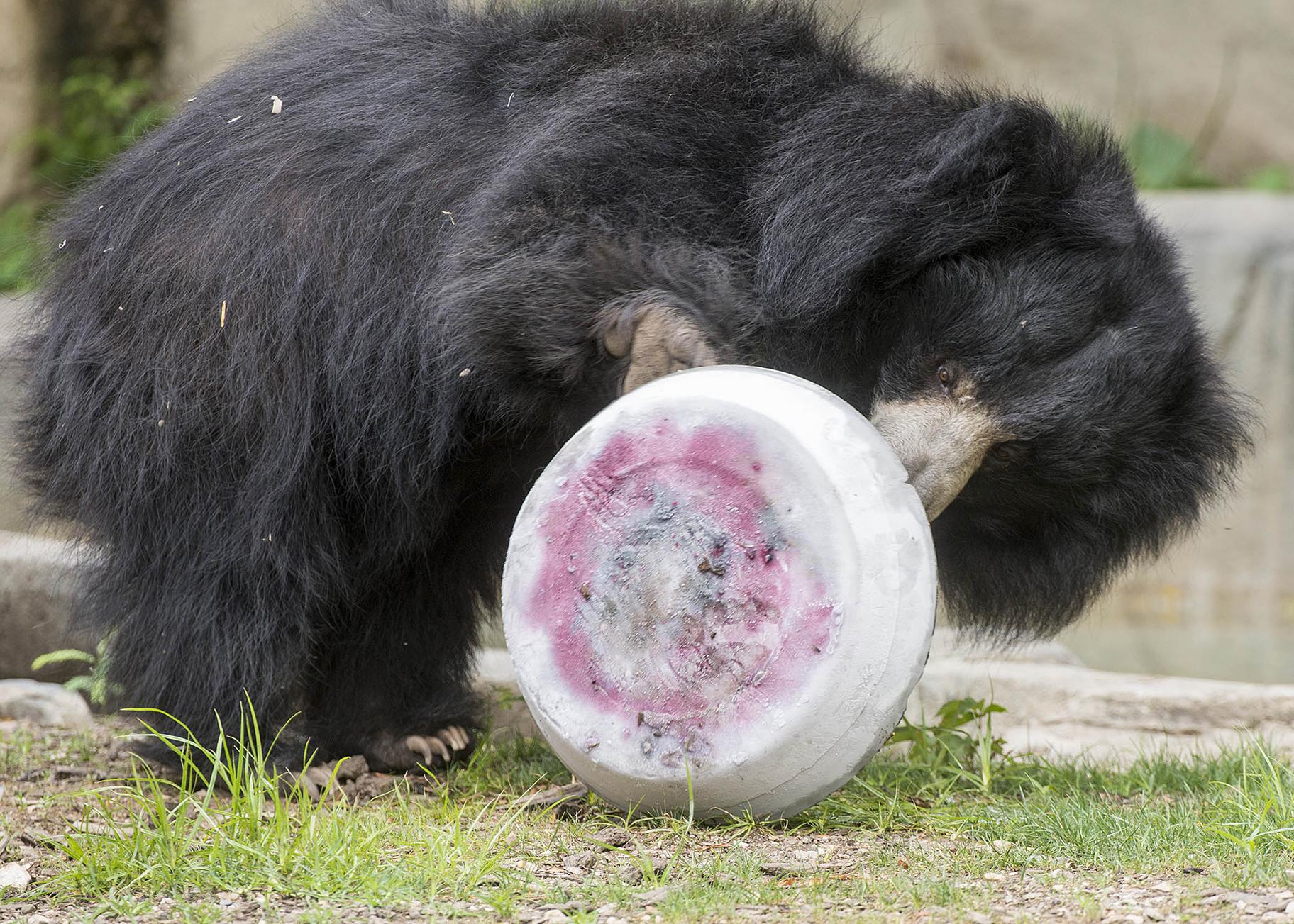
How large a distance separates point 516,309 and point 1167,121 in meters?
5.99

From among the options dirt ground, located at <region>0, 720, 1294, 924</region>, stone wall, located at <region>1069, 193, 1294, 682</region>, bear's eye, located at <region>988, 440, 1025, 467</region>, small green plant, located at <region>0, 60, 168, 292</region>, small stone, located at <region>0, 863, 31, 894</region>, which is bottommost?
stone wall, located at <region>1069, 193, 1294, 682</region>

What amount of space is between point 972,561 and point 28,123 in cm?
564

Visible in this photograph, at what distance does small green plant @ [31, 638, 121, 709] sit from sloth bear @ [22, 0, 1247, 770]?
141mm

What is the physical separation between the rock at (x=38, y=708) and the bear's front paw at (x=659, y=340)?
2242 millimetres

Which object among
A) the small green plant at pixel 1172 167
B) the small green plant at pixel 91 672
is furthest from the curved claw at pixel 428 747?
the small green plant at pixel 1172 167

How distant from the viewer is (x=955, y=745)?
344 cm

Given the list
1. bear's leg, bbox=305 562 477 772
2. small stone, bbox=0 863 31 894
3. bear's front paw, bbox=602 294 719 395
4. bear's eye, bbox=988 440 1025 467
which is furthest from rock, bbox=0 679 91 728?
bear's eye, bbox=988 440 1025 467

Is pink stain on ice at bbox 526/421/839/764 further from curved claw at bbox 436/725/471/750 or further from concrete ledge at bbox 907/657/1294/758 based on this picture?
concrete ledge at bbox 907/657/1294/758

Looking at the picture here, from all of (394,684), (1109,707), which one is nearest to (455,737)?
(394,684)

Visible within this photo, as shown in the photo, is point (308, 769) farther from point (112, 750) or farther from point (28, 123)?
point (28, 123)

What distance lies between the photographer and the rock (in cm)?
418

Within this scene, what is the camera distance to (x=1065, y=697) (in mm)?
4242

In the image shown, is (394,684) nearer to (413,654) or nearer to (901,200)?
(413,654)

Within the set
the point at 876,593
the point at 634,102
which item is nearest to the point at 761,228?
the point at 634,102
